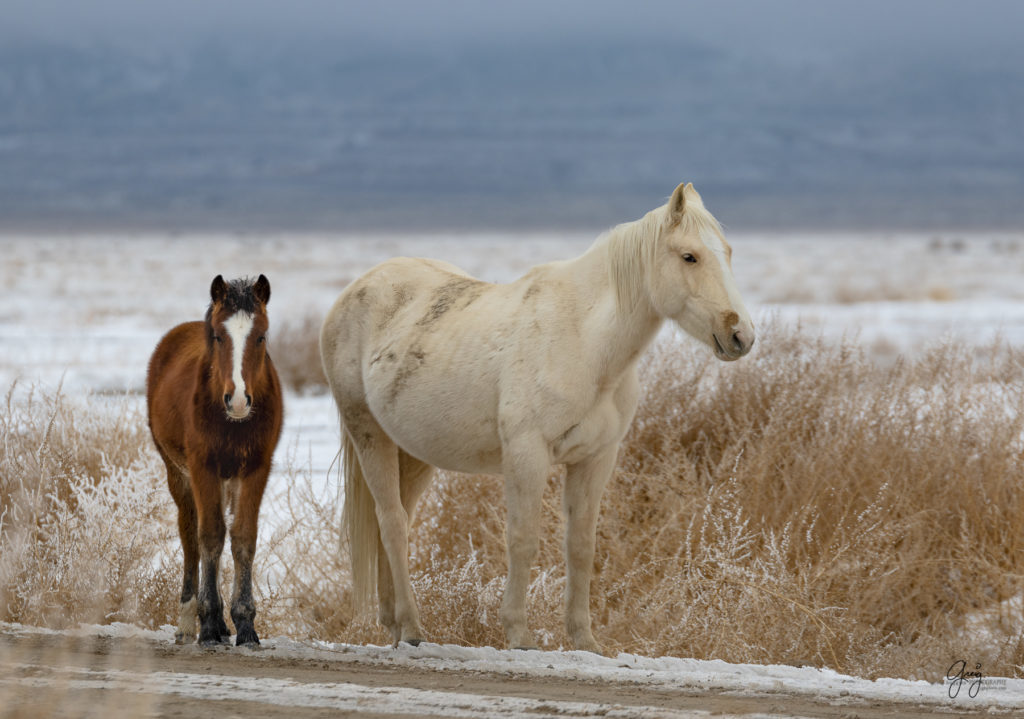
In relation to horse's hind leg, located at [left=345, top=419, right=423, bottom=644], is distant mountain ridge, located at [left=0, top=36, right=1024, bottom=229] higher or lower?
higher

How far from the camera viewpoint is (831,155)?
14438 cm

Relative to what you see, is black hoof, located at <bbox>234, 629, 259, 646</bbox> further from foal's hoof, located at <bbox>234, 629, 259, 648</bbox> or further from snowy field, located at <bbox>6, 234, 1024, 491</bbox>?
snowy field, located at <bbox>6, 234, 1024, 491</bbox>

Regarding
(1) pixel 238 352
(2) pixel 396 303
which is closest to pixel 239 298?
(1) pixel 238 352

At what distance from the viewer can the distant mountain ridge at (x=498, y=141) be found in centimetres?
11931

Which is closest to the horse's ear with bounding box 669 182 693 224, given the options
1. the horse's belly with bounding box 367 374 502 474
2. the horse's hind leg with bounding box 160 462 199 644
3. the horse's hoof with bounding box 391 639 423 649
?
the horse's belly with bounding box 367 374 502 474

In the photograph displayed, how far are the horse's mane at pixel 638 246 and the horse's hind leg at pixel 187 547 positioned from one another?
213 centimetres

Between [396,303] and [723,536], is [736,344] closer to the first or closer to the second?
[723,536]

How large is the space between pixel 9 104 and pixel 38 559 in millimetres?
185002

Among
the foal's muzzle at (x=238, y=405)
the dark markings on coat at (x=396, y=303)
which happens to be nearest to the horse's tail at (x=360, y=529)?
the dark markings on coat at (x=396, y=303)

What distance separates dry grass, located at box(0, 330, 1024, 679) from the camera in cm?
632

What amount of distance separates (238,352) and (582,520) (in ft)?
5.25

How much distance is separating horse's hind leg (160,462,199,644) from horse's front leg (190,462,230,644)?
0.59 feet

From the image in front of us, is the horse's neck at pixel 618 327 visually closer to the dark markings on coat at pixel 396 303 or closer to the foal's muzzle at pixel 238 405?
the dark markings on coat at pixel 396 303

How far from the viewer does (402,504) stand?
630 centimetres
